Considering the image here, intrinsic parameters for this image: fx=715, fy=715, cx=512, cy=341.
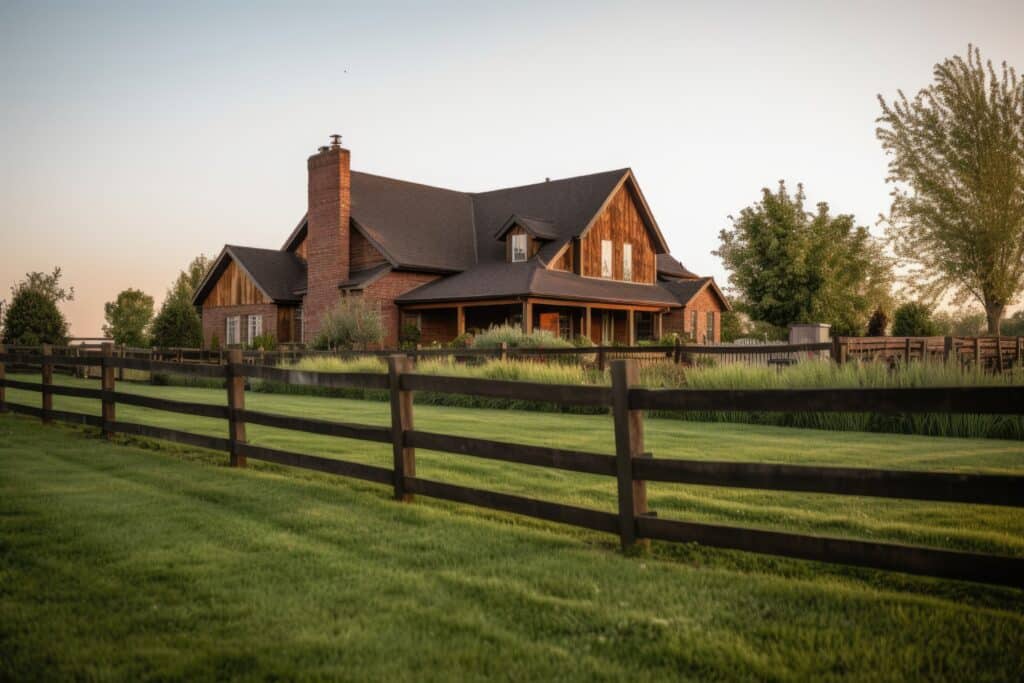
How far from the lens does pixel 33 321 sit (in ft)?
108

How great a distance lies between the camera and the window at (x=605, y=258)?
34781 millimetres

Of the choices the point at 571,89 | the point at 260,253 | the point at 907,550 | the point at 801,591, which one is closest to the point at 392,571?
the point at 801,591

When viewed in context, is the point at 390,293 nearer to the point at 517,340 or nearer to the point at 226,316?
the point at 517,340

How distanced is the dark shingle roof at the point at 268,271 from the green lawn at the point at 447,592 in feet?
98.0

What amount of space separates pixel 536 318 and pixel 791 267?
55.4ft

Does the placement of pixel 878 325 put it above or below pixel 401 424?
above

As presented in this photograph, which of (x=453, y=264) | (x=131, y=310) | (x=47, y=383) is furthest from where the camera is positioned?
(x=131, y=310)

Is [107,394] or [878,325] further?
[878,325]

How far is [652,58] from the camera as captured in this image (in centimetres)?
2328

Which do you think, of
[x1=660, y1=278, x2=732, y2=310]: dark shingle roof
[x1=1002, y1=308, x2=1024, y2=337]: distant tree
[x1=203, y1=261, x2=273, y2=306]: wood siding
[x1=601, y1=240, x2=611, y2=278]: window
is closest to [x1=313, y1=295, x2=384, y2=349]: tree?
[x1=203, y1=261, x2=273, y2=306]: wood siding

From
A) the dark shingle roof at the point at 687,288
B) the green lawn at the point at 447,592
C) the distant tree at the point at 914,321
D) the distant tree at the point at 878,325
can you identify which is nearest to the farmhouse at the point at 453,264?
the dark shingle roof at the point at 687,288

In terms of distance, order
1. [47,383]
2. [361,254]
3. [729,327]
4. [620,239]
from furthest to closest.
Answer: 1. [729,327]
2. [620,239]
3. [361,254]
4. [47,383]

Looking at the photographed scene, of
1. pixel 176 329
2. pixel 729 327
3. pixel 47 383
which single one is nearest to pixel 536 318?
pixel 176 329

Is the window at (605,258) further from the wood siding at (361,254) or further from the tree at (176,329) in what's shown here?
the tree at (176,329)
